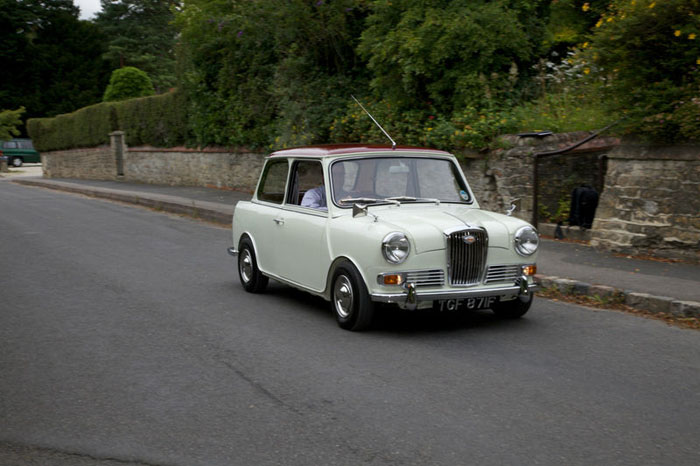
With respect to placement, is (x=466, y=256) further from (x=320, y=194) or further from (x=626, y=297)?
(x=626, y=297)

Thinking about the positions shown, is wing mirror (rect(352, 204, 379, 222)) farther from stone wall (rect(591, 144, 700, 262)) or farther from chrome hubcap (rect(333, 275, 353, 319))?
stone wall (rect(591, 144, 700, 262))

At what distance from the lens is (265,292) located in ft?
28.7

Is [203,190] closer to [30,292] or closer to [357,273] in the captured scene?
[30,292]

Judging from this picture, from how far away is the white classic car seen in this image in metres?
6.25

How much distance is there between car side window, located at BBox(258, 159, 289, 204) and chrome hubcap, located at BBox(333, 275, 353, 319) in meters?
1.78

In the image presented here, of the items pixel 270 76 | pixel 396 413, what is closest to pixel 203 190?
pixel 270 76

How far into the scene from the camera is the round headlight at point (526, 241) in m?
6.64

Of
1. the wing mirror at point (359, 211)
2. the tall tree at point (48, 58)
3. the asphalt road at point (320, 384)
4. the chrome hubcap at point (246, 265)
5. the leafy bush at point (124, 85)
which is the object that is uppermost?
the tall tree at point (48, 58)

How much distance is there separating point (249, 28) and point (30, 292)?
14.0 meters

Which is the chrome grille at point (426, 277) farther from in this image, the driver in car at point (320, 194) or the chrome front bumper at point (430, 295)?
the driver in car at point (320, 194)

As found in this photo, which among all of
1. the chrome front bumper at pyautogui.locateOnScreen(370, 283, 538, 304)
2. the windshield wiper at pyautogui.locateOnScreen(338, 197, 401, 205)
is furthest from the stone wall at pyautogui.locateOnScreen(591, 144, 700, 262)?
the windshield wiper at pyautogui.locateOnScreen(338, 197, 401, 205)

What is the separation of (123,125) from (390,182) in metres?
29.2

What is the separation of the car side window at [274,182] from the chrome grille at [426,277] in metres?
2.43

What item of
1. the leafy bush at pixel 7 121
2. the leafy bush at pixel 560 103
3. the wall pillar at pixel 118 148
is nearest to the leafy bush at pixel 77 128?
the wall pillar at pixel 118 148
